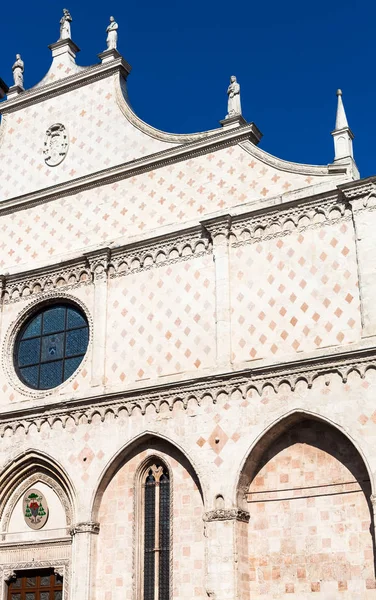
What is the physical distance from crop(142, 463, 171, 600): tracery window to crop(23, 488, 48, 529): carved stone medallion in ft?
7.91

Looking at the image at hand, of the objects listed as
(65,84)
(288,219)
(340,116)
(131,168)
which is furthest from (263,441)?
(65,84)

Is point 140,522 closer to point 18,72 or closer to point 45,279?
point 45,279

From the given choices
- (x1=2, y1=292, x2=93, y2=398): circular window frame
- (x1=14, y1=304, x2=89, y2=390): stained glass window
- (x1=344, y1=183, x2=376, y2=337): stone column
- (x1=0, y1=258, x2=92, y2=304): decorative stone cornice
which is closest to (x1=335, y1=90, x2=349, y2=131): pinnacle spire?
(x1=344, y1=183, x2=376, y2=337): stone column

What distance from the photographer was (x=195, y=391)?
16547 millimetres

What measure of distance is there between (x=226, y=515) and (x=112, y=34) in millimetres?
12070

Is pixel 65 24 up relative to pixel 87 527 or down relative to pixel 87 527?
up

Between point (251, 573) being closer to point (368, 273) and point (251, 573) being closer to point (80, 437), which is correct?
point (80, 437)

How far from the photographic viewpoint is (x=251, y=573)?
1530cm

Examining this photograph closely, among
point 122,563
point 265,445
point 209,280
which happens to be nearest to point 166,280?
point 209,280

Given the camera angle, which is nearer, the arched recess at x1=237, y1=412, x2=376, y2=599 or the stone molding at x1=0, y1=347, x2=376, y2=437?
the arched recess at x1=237, y1=412, x2=376, y2=599

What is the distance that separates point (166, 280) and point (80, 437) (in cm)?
367

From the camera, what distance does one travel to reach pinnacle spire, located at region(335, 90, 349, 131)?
17328 mm

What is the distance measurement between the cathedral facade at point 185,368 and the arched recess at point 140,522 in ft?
0.12

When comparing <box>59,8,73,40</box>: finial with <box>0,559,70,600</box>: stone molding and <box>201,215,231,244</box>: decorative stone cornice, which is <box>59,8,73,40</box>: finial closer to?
<box>201,215,231,244</box>: decorative stone cornice
